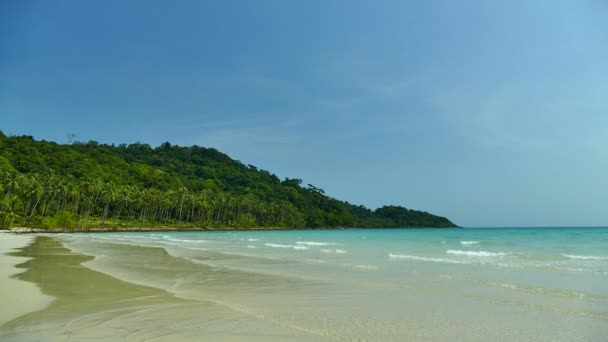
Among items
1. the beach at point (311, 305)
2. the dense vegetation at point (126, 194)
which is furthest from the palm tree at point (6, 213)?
A: the beach at point (311, 305)

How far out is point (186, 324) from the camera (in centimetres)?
825

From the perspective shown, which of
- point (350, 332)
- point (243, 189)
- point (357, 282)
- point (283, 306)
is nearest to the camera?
point (350, 332)

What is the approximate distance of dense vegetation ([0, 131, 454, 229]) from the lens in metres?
75.3

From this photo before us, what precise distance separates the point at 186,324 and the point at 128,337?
132cm

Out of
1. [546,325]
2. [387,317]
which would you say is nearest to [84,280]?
[387,317]

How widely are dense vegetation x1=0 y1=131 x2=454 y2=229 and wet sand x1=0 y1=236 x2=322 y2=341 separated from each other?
61726 mm

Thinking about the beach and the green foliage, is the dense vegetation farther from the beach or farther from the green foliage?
the beach

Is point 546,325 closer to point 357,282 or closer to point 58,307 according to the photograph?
point 357,282

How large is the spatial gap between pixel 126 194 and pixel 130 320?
317 ft

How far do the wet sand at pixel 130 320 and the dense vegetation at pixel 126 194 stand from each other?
61.7 m

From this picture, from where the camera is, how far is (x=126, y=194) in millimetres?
96750

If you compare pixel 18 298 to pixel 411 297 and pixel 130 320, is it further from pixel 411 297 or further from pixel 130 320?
pixel 411 297

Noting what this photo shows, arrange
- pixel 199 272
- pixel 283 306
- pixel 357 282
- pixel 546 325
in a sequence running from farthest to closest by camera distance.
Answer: pixel 199 272 < pixel 357 282 < pixel 283 306 < pixel 546 325

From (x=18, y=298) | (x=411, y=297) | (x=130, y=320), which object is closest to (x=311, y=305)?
(x=411, y=297)
